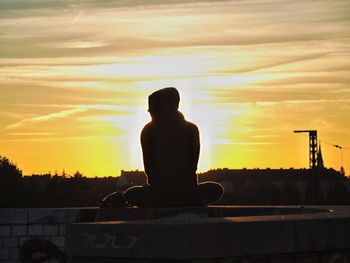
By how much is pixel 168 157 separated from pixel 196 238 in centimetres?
591

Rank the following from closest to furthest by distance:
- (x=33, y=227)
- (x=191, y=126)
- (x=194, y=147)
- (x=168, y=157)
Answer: (x=168, y=157)
(x=194, y=147)
(x=191, y=126)
(x=33, y=227)

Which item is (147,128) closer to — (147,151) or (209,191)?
(147,151)

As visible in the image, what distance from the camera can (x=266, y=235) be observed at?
7305 millimetres

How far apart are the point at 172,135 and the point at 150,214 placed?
4.88ft

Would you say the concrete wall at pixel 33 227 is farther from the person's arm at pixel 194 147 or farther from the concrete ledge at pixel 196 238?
the concrete ledge at pixel 196 238

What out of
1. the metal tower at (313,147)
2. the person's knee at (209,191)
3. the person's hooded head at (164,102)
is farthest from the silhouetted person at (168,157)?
the metal tower at (313,147)

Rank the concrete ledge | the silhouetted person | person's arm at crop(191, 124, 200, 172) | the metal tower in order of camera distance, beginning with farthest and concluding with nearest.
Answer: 1. the metal tower
2. person's arm at crop(191, 124, 200, 172)
3. the silhouetted person
4. the concrete ledge

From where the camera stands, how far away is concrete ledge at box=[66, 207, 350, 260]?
22.1 feet

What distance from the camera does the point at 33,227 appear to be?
1413 centimetres

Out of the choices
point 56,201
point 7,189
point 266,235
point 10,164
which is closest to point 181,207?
point 266,235

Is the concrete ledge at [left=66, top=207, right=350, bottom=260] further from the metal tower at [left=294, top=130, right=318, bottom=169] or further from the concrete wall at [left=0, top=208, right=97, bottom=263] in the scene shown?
the metal tower at [left=294, top=130, right=318, bottom=169]

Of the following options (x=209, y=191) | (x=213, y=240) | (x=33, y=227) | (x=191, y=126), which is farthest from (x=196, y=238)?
→ (x=33, y=227)

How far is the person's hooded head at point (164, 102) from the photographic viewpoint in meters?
12.9

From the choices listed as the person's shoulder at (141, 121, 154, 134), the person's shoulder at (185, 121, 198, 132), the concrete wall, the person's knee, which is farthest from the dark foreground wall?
the concrete wall
